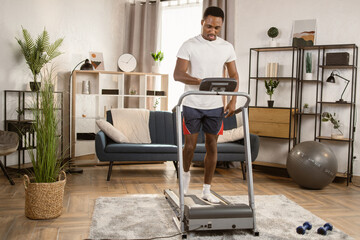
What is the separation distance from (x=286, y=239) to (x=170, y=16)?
4.50 meters

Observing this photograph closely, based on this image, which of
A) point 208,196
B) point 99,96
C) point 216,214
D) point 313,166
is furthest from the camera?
point 99,96

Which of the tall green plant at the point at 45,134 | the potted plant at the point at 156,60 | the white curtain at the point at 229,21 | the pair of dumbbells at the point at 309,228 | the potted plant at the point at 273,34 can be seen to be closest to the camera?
the pair of dumbbells at the point at 309,228

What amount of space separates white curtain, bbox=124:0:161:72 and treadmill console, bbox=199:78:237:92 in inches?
144

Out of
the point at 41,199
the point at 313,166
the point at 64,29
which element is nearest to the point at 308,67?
the point at 313,166

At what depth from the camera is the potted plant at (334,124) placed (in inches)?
177

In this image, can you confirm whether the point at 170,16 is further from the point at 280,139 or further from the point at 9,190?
the point at 9,190

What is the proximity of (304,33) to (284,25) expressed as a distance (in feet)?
1.04

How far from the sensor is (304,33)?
16.0 feet

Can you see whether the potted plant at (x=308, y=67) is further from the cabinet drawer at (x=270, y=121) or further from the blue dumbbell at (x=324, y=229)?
the blue dumbbell at (x=324, y=229)

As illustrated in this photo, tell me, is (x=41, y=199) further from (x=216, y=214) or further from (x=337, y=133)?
(x=337, y=133)

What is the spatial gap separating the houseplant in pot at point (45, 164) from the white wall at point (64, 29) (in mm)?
1957

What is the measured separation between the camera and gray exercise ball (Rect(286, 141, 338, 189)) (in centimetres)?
388

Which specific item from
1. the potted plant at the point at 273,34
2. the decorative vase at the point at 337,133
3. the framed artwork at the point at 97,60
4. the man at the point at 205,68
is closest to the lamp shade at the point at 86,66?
the framed artwork at the point at 97,60

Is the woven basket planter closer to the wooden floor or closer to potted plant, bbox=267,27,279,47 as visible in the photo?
the wooden floor
